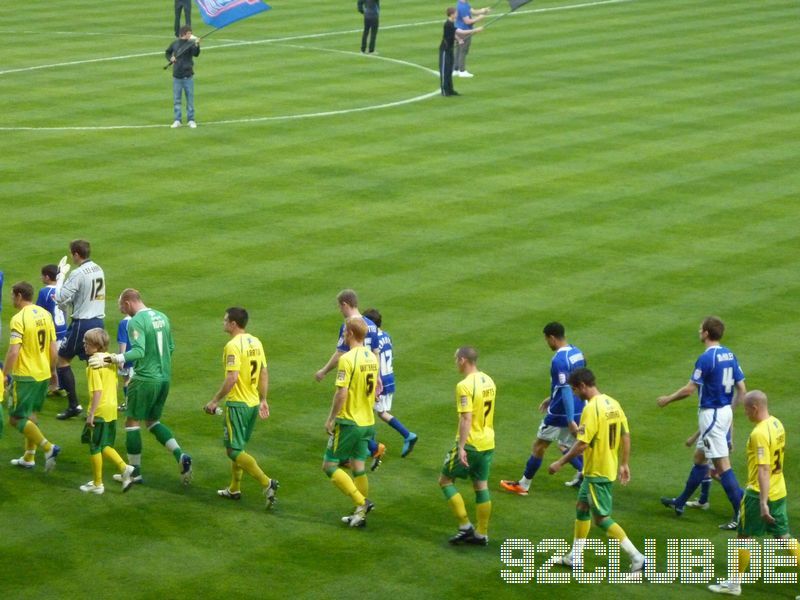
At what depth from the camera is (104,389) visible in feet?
49.9

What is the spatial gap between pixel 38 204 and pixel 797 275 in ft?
45.4

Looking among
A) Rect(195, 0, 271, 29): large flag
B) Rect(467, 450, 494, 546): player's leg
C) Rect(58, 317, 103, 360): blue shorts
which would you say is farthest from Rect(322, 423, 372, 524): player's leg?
Rect(195, 0, 271, 29): large flag

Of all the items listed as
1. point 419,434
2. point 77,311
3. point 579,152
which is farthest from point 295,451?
point 579,152

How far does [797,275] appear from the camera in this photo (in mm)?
23484

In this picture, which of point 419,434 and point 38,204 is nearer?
point 419,434

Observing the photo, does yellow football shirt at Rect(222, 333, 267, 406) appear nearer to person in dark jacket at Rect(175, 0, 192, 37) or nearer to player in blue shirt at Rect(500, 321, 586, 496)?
player in blue shirt at Rect(500, 321, 586, 496)

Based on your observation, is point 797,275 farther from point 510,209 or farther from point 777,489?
point 777,489

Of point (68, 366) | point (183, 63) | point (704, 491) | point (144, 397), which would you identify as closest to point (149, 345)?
point (144, 397)

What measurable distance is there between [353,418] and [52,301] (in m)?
5.46

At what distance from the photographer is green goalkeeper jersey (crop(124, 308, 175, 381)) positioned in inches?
605

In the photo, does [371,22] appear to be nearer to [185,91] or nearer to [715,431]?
[185,91]

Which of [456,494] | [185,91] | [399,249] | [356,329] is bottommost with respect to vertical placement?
[456,494]

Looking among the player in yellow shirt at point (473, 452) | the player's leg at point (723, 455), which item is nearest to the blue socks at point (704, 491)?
the player's leg at point (723, 455)

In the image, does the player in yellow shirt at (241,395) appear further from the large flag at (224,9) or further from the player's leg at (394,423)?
the large flag at (224,9)
